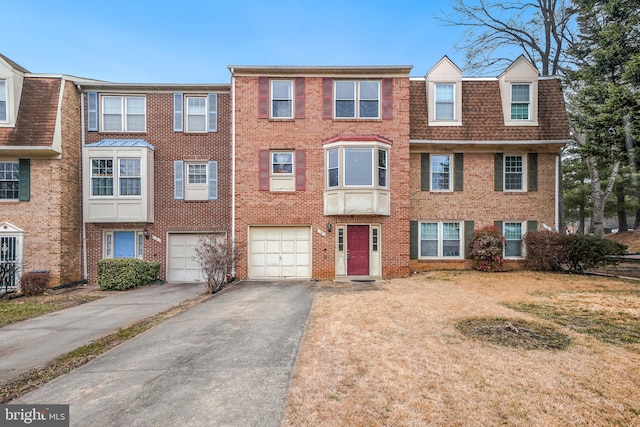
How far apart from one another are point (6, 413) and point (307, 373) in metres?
3.55

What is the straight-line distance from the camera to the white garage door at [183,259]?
13492mm

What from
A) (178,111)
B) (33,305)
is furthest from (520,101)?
(33,305)

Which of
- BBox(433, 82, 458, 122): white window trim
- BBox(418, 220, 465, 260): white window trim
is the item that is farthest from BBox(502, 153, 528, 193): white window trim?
BBox(433, 82, 458, 122): white window trim

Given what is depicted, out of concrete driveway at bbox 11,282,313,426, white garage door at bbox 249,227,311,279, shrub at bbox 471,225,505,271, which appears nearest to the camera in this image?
concrete driveway at bbox 11,282,313,426

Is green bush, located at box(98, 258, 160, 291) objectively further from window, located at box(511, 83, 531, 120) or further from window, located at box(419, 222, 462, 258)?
window, located at box(511, 83, 531, 120)

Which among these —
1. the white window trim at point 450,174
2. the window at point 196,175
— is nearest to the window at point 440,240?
the white window trim at point 450,174

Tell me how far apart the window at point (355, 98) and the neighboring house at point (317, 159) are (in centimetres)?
4

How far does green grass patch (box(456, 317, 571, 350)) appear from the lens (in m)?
5.06

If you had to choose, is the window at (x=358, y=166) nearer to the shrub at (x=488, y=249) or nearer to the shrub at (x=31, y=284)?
the shrub at (x=488, y=249)

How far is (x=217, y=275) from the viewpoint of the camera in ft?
35.0

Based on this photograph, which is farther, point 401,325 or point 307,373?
point 401,325

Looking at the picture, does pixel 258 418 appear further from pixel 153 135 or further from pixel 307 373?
pixel 153 135

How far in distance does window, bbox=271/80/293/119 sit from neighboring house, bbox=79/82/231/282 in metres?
2.39

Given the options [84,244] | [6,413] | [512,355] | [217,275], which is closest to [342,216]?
[217,275]
